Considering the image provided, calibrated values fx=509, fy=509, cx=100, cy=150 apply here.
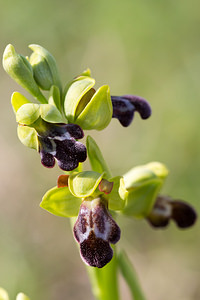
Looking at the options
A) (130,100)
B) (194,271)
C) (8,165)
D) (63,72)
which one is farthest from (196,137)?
(130,100)

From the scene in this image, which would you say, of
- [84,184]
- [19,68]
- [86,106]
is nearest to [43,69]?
[19,68]

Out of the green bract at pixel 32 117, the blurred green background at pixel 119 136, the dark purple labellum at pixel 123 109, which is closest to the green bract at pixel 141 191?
the dark purple labellum at pixel 123 109

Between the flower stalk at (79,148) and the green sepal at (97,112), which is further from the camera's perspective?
the green sepal at (97,112)

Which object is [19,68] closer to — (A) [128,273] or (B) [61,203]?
(B) [61,203]

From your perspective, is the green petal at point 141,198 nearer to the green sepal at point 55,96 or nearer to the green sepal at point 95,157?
the green sepal at point 95,157

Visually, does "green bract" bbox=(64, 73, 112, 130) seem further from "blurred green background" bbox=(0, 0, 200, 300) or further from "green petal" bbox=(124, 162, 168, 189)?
"blurred green background" bbox=(0, 0, 200, 300)
